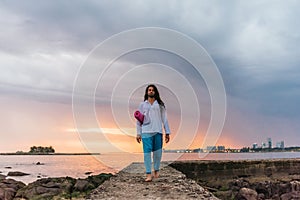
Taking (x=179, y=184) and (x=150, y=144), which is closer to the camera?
(x=150, y=144)

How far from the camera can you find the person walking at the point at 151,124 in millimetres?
7438

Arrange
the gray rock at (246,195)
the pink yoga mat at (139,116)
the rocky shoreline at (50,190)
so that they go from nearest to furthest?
the pink yoga mat at (139,116) → the rocky shoreline at (50,190) → the gray rock at (246,195)

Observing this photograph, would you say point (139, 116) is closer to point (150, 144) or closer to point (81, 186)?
point (150, 144)

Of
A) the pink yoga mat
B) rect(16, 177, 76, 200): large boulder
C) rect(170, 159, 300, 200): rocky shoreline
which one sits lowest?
rect(16, 177, 76, 200): large boulder

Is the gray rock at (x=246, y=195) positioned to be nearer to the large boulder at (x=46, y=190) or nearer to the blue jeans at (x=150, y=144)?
the large boulder at (x=46, y=190)

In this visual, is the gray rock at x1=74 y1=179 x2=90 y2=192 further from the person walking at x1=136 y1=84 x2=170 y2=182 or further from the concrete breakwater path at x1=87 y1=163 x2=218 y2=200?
the person walking at x1=136 y1=84 x2=170 y2=182

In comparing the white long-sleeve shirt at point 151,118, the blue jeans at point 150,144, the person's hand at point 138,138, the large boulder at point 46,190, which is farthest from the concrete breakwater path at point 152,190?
the large boulder at point 46,190

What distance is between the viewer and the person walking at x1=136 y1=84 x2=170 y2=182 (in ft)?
24.4

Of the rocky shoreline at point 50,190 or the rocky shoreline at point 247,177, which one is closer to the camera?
the rocky shoreline at point 50,190

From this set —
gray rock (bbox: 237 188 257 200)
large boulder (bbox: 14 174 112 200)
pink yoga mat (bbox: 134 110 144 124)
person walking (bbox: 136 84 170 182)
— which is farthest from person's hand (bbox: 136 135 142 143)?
gray rock (bbox: 237 188 257 200)

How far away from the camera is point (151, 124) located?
7.46 meters

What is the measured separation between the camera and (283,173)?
22641mm

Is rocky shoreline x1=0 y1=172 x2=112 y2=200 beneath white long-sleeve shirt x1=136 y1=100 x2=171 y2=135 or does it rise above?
beneath

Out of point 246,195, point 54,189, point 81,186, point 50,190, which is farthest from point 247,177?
point 50,190
